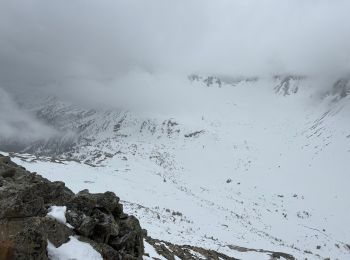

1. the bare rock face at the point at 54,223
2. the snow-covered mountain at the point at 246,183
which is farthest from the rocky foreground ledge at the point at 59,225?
the snow-covered mountain at the point at 246,183

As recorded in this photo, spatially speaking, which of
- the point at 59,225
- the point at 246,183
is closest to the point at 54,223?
the point at 59,225

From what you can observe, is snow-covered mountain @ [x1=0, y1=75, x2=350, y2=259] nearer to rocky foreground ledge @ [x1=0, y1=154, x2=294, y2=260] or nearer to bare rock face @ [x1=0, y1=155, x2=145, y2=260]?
bare rock face @ [x1=0, y1=155, x2=145, y2=260]

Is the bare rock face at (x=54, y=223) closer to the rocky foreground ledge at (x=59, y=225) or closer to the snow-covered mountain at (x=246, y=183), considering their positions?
the rocky foreground ledge at (x=59, y=225)

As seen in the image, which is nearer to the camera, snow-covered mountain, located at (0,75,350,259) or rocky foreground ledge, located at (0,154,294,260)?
rocky foreground ledge, located at (0,154,294,260)

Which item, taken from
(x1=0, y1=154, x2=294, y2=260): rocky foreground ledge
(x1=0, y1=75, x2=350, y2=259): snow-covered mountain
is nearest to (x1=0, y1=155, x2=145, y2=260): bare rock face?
(x1=0, y1=154, x2=294, y2=260): rocky foreground ledge

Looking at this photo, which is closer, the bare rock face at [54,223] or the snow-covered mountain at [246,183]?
the bare rock face at [54,223]

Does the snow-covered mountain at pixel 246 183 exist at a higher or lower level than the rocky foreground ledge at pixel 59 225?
higher

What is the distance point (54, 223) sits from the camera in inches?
497

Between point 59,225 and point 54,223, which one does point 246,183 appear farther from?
point 54,223

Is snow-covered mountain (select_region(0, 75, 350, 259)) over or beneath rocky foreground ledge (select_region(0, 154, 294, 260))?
over

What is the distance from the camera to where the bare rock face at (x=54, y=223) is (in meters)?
10.8

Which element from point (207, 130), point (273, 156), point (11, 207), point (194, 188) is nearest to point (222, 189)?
point (194, 188)

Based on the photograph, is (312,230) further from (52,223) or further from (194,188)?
(52,223)

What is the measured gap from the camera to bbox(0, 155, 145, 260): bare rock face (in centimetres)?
1079
